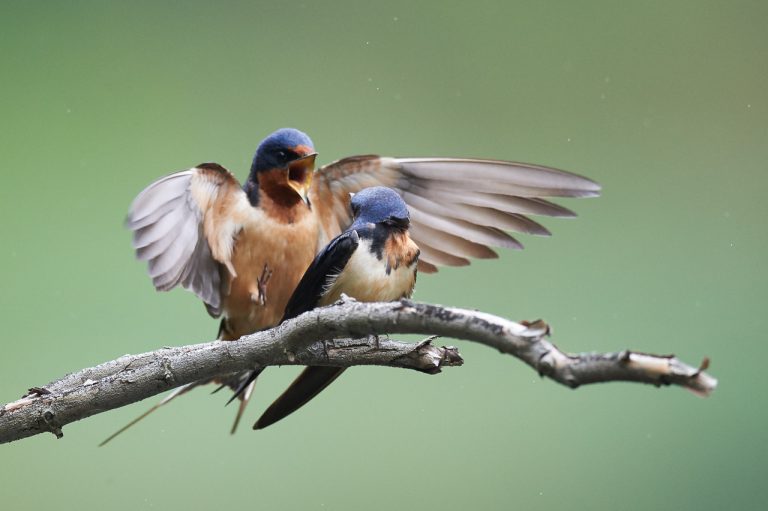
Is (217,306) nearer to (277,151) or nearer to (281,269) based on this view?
(281,269)

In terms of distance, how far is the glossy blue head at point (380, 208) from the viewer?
1498 mm

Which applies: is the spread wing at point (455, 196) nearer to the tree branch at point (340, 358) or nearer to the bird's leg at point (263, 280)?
the bird's leg at point (263, 280)

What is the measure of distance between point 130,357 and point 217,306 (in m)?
0.35

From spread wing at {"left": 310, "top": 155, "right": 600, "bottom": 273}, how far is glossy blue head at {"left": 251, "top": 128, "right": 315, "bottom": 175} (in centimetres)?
21

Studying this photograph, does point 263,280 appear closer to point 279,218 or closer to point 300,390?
point 279,218

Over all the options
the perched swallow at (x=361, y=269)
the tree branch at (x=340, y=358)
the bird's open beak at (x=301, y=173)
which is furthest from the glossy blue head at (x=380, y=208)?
the tree branch at (x=340, y=358)

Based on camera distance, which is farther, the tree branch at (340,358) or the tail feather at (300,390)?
the tail feather at (300,390)

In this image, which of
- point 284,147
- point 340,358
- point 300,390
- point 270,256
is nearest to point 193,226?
point 270,256

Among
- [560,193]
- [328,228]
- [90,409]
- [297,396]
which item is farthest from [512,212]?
[90,409]

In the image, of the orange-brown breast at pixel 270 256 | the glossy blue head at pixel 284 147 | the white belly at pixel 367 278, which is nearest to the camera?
the white belly at pixel 367 278

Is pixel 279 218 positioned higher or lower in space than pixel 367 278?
higher

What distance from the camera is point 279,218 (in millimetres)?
1740

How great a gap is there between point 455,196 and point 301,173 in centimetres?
33

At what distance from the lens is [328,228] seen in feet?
6.22
